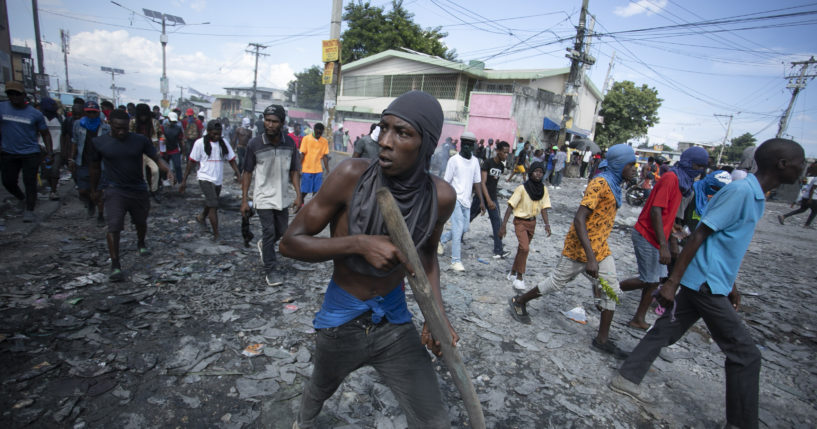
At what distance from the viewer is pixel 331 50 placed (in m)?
11.7

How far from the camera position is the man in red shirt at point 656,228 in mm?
3768

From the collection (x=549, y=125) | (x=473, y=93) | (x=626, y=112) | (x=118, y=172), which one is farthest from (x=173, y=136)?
(x=626, y=112)

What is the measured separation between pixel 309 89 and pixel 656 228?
198 feet

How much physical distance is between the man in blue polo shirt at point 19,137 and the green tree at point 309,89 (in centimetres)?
5135

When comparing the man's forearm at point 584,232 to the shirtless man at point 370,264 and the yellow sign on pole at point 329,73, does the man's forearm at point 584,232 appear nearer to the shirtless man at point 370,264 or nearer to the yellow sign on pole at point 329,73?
the shirtless man at point 370,264

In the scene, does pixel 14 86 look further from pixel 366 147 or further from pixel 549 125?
pixel 549 125

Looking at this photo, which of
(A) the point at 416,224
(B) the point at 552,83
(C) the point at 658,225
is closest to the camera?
(A) the point at 416,224

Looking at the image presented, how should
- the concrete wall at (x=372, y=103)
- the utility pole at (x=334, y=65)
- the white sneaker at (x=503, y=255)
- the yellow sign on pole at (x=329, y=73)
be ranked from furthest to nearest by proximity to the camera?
the concrete wall at (x=372, y=103)
the yellow sign on pole at (x=329, y=73)
the utility pole at (x=334, y=65)
the white sneaker at (x=503, y=255)

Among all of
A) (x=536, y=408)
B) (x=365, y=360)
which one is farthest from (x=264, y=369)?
(x=536, y=408)

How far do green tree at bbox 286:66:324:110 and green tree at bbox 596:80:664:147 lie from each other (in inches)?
1501

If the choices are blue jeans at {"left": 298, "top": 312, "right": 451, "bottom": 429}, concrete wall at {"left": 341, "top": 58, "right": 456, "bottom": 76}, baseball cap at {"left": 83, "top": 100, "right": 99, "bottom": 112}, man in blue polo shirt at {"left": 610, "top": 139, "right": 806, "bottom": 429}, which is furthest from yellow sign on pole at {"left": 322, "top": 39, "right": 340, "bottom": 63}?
concrete wall at {"left": 341, "top": 58, "right": 456, "bottom": 76}

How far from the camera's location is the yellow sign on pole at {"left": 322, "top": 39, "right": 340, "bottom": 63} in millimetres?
11586

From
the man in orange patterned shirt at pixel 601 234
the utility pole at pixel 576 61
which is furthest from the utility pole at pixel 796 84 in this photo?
the man in orange patterned shirt at pixel 601 234

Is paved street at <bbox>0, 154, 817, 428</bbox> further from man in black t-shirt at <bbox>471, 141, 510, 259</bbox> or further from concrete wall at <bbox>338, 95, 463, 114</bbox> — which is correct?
concrete wall at <bbox>338, 95, 463, 114</bbox>
